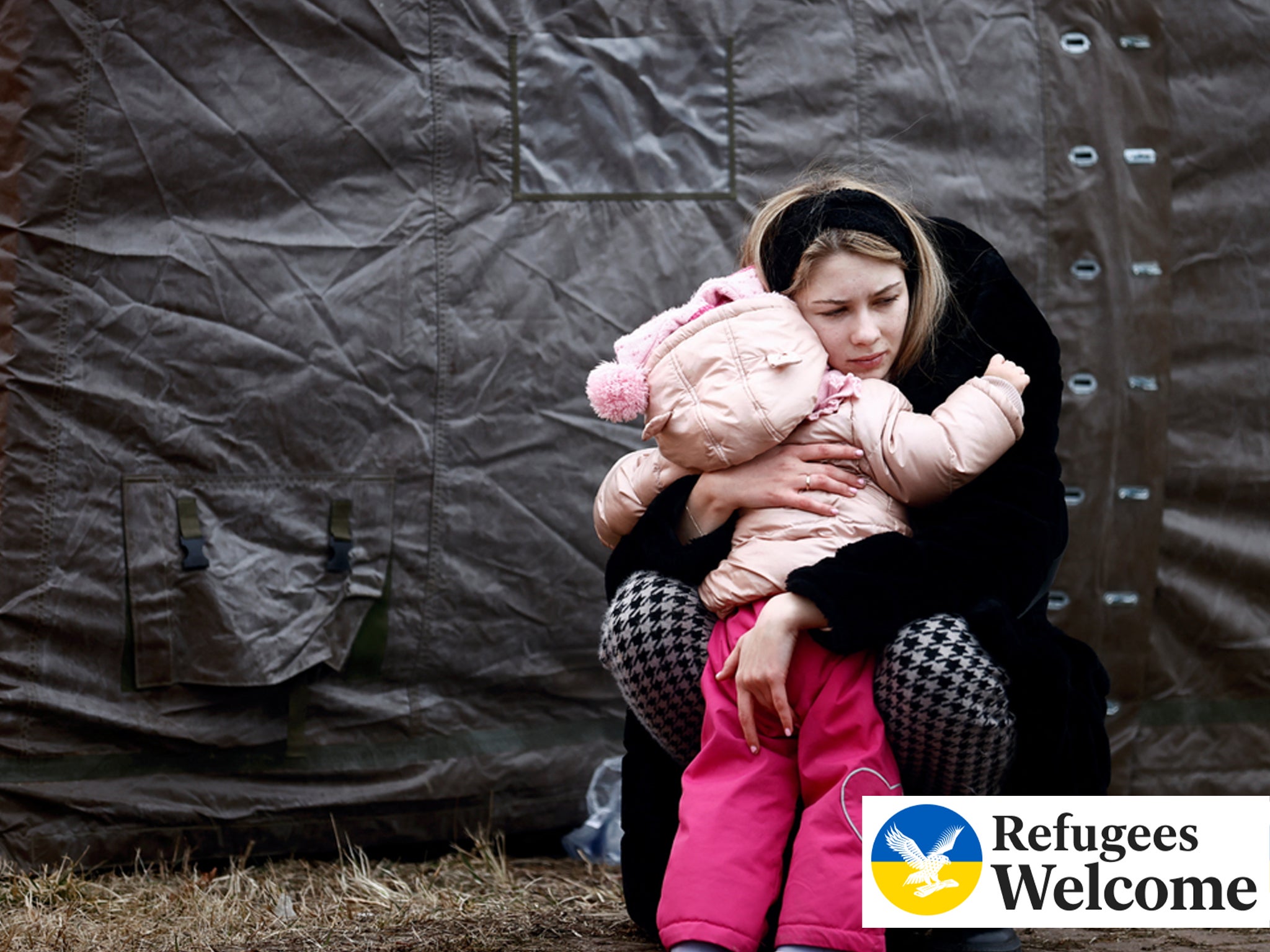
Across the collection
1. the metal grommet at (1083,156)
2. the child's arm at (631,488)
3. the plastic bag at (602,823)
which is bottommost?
the plastic bag at (602,823)

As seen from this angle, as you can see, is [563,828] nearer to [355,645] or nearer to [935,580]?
[355,645]

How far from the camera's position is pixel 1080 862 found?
70.4 inches

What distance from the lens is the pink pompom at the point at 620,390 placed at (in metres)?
1.84

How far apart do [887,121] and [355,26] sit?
1203mm

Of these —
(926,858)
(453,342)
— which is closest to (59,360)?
(453,342)

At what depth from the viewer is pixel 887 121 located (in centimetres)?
Answer: 300

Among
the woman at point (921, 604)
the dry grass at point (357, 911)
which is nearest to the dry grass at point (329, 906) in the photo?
the dry grass at point (357, 911)

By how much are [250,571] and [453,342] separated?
2.12ft

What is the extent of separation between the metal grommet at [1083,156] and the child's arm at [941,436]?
4.58 feet

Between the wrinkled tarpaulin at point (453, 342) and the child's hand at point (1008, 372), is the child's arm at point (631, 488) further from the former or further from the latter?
the wrinkled tarpaulin at point (453, 342)

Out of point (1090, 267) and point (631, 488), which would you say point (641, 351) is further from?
point (1090, 267)

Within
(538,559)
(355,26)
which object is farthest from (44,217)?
(538,559)

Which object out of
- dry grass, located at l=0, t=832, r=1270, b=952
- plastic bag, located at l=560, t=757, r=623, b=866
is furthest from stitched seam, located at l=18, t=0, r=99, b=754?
plastic bag, located at l=560, t=757, r=623, b=866

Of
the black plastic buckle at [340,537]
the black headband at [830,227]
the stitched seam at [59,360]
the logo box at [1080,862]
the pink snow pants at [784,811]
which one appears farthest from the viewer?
the black plastic buckle at [340,537]
